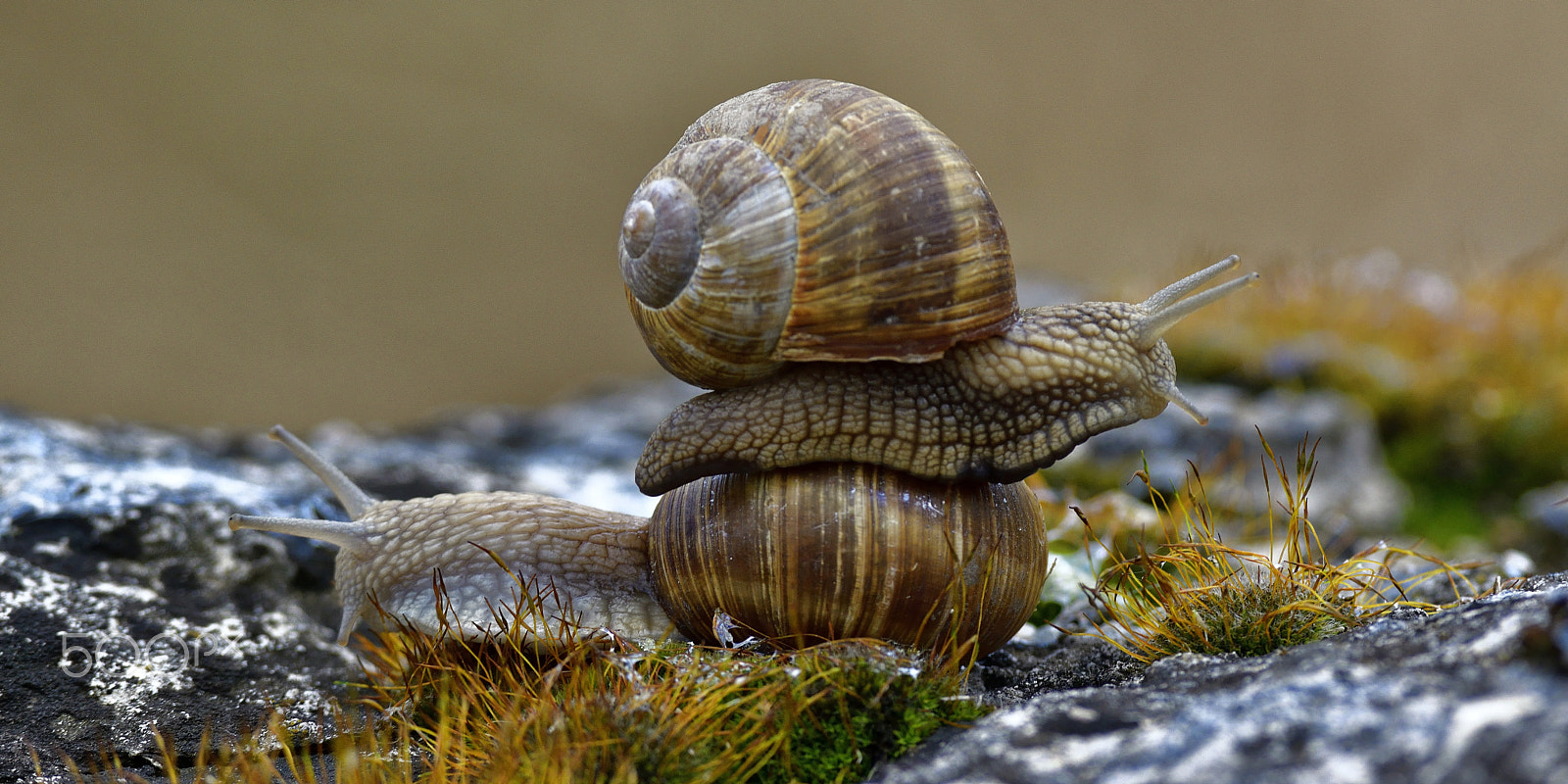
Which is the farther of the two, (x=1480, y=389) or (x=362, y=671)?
(x=1480, y=389)

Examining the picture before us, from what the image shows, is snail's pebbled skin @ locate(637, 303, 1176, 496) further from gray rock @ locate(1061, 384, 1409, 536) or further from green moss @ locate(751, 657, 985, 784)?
gray rock @ locate(1061, 384, 1409, 536)

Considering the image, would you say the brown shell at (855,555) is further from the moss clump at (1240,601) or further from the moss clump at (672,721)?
the moss clump at (1240,601)

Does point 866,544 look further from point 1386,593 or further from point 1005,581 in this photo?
point 1386,593

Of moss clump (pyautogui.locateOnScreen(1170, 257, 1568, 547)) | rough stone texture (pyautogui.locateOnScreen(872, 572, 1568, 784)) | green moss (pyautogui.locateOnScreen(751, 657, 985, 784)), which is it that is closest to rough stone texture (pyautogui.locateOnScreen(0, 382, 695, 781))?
green moss (pyautogui.locateOnScreen(751, 657, 985, 784))

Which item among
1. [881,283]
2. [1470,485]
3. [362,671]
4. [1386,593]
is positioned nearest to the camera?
[881,283]

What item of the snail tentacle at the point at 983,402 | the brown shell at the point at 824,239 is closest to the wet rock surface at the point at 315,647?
the snail tentacle at the point at 983,402

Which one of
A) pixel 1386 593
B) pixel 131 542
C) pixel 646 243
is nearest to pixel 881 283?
pixel 646 243

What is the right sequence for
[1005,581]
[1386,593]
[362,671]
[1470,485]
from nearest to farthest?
1. [1005,581]
2. [362,671]
3. [1386,593]
4. [1470,485]
